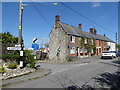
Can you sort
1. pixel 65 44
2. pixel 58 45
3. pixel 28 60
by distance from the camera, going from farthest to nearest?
pixel 58 45
pixel 65 44
pixel 28 60

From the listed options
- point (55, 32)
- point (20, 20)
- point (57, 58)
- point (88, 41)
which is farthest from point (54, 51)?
point (20, 20)

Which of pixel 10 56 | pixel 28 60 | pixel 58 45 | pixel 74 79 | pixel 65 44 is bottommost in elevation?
pixel 74 79

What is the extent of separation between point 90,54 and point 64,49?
33.7 feet

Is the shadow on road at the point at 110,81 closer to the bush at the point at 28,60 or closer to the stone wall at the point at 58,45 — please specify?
the bush at the point at 28,60

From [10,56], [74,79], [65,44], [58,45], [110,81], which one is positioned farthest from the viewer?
[58,45]

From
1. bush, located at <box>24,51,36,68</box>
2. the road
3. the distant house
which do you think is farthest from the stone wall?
the road

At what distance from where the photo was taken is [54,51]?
28922 millimetres

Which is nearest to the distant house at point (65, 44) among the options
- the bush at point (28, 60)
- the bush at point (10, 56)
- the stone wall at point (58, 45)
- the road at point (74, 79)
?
the stone wall at point (58, 45)

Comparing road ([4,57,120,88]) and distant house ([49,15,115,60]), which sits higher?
distant house ([49,15,115,60])

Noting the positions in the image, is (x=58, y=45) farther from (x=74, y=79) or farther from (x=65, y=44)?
(x=74, y=79)

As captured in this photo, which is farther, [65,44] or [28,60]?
Answer: [65,44]

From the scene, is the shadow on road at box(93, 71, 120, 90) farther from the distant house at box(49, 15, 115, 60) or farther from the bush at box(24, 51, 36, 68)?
the distant house at box(49, 15, 115, 60)

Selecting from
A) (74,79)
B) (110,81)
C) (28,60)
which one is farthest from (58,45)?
(110,81)

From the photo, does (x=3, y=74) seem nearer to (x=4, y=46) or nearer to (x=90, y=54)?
(x=4, y=46)
